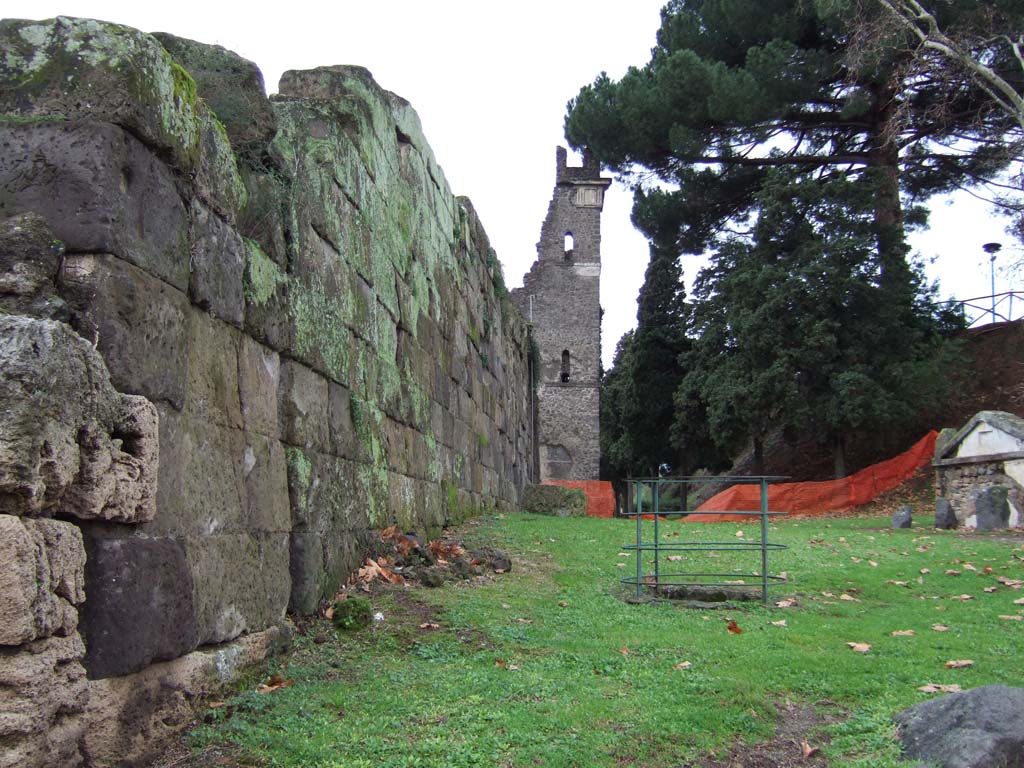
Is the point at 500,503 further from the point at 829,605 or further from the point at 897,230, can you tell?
the point at 897,230

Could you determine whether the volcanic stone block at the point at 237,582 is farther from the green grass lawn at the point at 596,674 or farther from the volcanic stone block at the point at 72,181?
the volcanic stone block at the point at 72,181

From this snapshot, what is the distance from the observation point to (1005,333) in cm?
2784

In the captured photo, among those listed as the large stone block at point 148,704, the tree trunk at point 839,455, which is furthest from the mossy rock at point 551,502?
the tree trunk at point 839,455

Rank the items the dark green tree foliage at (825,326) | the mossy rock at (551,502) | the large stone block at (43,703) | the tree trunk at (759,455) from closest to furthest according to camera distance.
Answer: the large stone block at (43,703)
the mossy rock at (551,502)
the dark green tree foliage at (825,326)
the tree trunk at (759,455)

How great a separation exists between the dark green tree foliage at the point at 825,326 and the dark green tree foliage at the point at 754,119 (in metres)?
1.06

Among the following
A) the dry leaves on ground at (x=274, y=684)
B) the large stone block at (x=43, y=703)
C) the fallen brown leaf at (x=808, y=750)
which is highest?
the large stone block at (x=43, y=703)

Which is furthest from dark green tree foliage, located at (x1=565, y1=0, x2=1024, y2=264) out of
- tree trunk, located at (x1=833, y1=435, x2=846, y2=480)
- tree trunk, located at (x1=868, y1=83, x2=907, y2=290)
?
tree trunk, located at (x1=833, y1=435, x2=846, y2=480)

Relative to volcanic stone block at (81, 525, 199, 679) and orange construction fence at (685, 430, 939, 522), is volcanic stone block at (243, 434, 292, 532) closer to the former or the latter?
volcanic stone block at (81, 525, 199, 679)

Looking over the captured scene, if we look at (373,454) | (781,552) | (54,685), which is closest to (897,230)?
(781,552)

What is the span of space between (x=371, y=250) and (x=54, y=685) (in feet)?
15.0

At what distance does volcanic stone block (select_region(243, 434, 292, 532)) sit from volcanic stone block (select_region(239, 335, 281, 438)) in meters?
0.07

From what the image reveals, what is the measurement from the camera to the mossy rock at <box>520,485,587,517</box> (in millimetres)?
15102

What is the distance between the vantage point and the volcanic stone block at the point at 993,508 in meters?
14.3

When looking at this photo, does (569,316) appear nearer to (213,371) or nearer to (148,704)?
(213,371)
